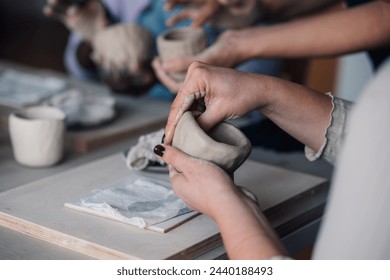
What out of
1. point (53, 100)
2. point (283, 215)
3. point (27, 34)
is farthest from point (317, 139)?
point (27, 34)

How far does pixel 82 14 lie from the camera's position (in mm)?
1760

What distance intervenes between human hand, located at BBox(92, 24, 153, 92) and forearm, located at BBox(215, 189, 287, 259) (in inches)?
32.0

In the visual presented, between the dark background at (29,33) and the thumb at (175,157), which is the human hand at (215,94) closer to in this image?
the thumb at (175,157)

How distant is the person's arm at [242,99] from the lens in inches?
37.6

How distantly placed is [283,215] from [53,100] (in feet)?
2.09

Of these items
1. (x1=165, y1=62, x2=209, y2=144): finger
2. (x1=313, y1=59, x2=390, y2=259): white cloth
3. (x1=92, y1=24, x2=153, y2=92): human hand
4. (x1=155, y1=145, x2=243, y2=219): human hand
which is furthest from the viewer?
(x1=92, y1=24, x2=153, y2=92): human hand

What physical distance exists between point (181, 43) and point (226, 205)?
→ 2.11 ft

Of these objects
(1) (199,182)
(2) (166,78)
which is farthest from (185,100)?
(2) (166,78)

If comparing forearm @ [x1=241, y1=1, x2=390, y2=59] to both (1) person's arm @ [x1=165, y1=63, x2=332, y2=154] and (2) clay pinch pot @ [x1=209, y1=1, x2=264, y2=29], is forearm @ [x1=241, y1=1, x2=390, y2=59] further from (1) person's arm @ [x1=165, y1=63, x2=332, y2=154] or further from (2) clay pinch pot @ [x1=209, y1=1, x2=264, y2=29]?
(1) person's arm @ [x1=165, y1=63, x2=332, y2=154]

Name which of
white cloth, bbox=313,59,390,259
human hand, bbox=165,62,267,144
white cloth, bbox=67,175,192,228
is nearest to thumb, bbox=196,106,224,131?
human hand, bbox=165,62,267,144

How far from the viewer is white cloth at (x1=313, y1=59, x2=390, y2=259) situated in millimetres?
713

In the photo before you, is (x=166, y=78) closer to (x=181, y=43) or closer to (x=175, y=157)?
(x=181, y=43)

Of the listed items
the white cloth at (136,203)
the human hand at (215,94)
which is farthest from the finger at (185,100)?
the white cloth at (136,203)
